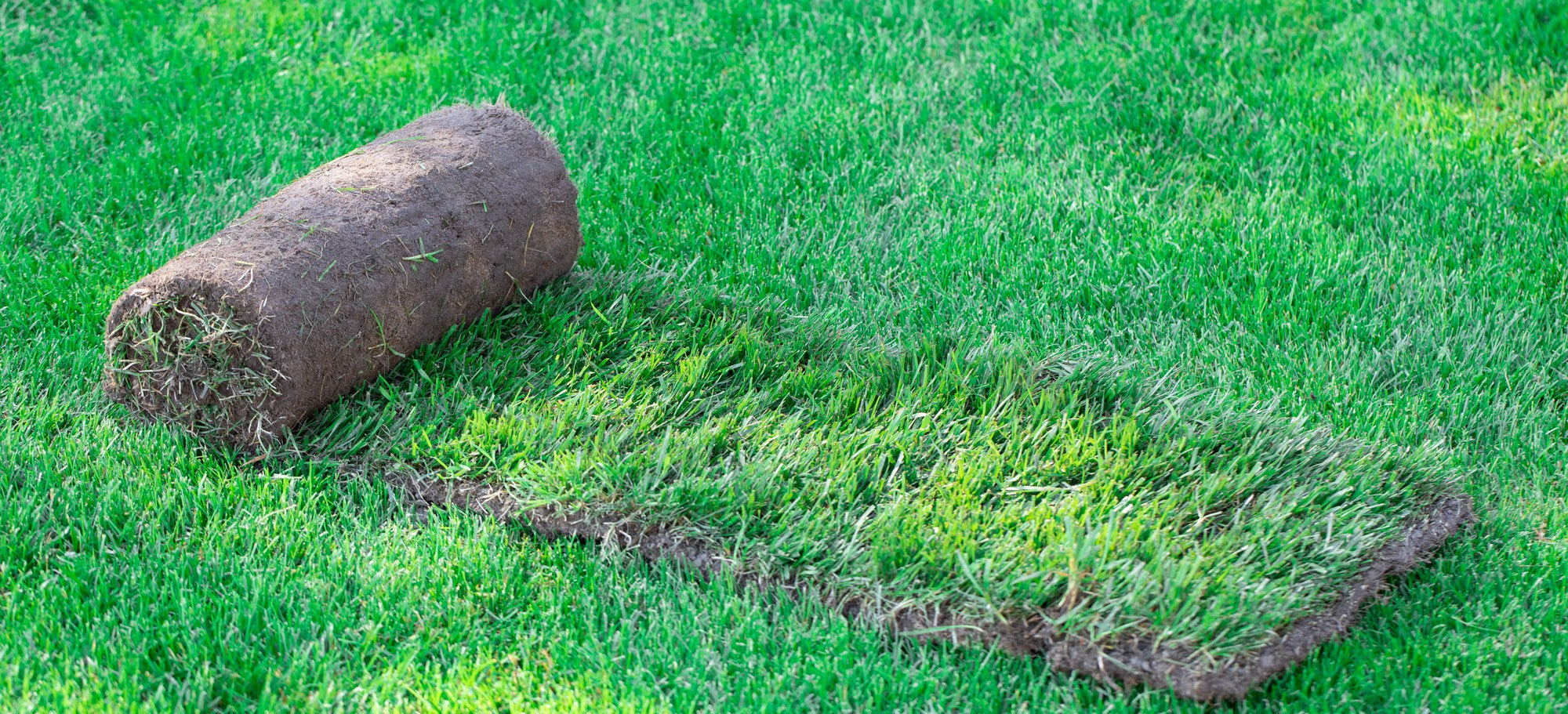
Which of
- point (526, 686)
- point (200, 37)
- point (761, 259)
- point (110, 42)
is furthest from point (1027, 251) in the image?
point (110, 42)

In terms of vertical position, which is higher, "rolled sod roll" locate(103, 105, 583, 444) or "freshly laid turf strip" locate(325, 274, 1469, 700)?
"rolled sod roll" locate(103, 105, 583, 444)

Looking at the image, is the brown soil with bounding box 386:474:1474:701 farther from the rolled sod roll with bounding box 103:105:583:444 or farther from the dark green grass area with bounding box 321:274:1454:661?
the rolled sod roll with bounding box 103:105:583:444

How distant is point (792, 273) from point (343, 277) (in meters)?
1.45

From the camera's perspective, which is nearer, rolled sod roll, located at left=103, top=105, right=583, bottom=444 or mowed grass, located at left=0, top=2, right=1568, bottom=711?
mowed grass, located at left=0, top=2, right=1568, bottom=711

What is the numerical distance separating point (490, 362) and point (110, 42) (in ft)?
10.4

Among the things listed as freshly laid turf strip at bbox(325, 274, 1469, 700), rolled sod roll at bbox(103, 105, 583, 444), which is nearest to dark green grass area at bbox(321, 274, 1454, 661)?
freshly laid turf strip at bbox(325, 274, 1469, 700)

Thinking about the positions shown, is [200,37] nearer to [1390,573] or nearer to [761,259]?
[761,259]

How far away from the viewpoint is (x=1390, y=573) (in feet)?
8.97

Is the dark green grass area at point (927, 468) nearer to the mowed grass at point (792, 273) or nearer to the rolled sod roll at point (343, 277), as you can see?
the mowed grass at point (792, 273)

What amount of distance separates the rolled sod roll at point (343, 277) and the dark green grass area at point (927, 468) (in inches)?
6.9

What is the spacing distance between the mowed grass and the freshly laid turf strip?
2.8 inches

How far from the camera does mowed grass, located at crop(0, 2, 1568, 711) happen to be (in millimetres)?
2518

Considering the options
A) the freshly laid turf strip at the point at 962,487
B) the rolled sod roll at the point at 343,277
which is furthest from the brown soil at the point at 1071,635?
the rolled sod roll at the point at 343,277

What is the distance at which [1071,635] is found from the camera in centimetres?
250
